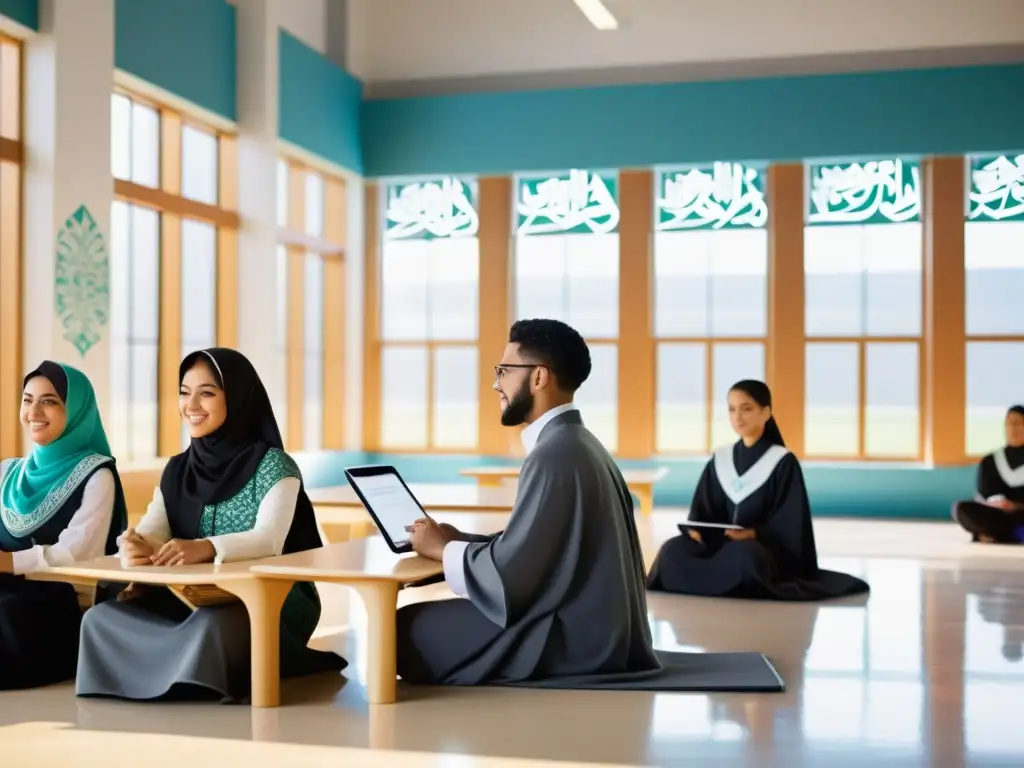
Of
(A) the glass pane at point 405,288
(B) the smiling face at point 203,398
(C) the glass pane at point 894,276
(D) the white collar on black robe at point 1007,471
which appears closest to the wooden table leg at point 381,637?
(B) the smiling face at point 203,398

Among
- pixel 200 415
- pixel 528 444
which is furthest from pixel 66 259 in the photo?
pixel 528 444

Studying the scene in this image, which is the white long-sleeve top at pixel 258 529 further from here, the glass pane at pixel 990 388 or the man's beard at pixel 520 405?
the glass pane at pixel 990 388

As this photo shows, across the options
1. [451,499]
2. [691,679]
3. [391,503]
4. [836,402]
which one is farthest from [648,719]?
[836,402]

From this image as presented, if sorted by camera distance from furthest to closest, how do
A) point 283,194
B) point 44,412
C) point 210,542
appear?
point 283,194 → point 44,412 → point 210,542

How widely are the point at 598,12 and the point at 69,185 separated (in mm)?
4163

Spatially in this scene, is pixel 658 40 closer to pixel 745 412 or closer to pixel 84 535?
pixel 745 412

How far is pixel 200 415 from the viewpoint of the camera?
4.40 meters

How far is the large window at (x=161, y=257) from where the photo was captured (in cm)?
938

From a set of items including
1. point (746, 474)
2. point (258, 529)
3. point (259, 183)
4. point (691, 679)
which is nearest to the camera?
point (258, 529)

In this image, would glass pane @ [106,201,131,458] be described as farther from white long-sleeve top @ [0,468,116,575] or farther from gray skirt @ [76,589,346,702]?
gray skirt @ [76,589,346,702]

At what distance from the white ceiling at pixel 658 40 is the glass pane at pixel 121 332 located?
3.34 metres

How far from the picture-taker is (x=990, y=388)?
12.1 m

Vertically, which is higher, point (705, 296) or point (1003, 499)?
point (705, 296)

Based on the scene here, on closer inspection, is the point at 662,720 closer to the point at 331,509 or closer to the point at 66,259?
the point at 331,509
